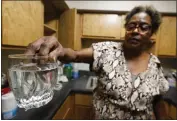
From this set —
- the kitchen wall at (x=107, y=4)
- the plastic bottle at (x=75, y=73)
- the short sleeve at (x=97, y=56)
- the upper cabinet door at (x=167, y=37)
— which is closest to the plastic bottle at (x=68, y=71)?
the plastic bottle at (x=75, y=73)

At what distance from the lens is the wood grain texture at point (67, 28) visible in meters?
1.65

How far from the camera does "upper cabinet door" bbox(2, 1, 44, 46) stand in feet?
2.55

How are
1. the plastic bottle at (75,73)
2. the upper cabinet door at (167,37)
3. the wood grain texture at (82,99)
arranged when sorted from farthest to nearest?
the plastic bottle at (75,73), the upper cabinet door at (167,37), the wood grain texture at (82,99)

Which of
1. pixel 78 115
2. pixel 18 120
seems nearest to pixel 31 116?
pixel 18 120

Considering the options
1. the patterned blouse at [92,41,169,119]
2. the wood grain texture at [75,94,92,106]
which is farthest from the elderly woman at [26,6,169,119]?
the wood grain texture at [75,94,92,106]

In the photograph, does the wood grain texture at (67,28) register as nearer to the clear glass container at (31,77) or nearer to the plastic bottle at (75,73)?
the plastic bottle at (75,73)

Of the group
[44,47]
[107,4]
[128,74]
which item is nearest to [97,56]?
[128,74]

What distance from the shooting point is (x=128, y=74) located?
71 centimetres

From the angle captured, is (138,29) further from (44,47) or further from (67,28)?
(67,28)

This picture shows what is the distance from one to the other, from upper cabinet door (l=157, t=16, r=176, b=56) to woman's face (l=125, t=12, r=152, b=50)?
51.2 inches

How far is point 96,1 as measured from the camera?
1943 mm

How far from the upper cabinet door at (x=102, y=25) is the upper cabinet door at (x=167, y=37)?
0.51 m

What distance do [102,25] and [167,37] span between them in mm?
793

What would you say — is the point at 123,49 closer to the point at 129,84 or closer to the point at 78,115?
the point at 129,84
